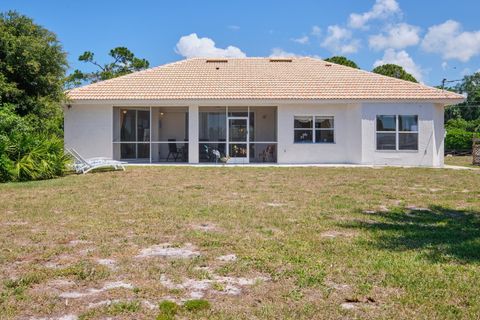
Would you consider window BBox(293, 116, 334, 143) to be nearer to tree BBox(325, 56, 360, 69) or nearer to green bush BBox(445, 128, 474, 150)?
green bush BBox(445, 128, 474, 150)

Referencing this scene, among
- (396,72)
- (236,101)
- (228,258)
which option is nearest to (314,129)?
(236,101)

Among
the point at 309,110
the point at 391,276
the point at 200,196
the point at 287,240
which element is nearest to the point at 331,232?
the point at 287,240

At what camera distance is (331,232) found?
6.50 m

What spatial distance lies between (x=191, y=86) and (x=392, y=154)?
9958 millimetres

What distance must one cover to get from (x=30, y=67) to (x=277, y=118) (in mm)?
10786

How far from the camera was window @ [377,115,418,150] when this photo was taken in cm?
2089

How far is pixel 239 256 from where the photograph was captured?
518cm

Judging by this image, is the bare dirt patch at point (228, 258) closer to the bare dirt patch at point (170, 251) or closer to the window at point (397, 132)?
the bare dirt patch at point (170, 251)

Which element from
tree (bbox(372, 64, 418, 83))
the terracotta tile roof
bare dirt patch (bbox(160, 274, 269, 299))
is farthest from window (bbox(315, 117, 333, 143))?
tree (bbox(372, 64, 418, 83))

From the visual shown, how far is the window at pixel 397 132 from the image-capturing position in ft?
68.5

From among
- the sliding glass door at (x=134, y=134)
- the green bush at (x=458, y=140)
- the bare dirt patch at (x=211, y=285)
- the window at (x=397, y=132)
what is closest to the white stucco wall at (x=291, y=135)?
the window at (x=397, y=132)

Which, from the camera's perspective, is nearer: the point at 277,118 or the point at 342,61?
the point at 277,118

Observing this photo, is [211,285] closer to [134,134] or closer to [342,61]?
[134,134]

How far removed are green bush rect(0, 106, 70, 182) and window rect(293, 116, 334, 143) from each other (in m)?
10.7
